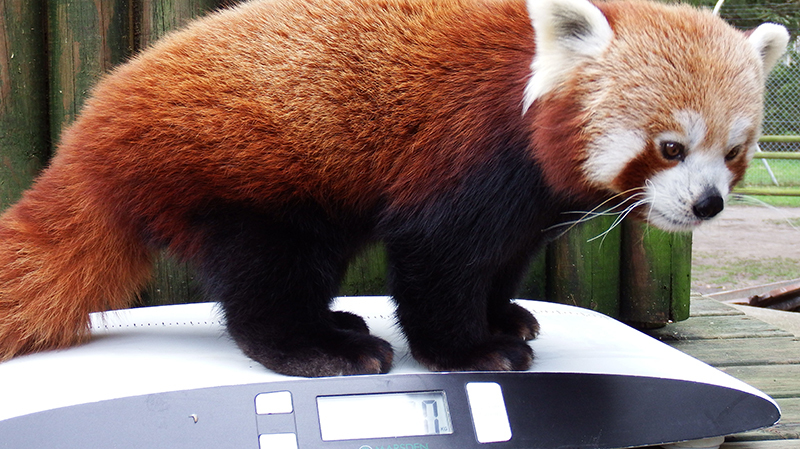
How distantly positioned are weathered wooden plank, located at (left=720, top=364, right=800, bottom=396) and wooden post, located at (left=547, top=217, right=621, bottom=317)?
0.55 meters

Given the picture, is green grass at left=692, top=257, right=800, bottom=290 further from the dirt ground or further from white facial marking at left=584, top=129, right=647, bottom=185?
white facial marking at left=584, top=129, right=647, bottom=185

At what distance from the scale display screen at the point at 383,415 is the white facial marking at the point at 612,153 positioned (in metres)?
0.47

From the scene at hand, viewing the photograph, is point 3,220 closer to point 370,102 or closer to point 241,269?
point 241,269

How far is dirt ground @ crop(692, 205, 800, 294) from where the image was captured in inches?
225

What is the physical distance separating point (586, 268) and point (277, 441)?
4.92 feet

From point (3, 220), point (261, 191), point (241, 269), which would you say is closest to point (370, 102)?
point (261, 191)

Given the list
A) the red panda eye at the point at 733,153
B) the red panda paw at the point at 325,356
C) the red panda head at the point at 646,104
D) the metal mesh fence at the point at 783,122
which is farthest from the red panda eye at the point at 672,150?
the metal mesh fence at the point at 783,122

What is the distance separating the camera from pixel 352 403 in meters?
1.15

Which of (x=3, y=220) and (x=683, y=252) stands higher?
(x=3, y=220)

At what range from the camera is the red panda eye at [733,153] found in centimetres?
124

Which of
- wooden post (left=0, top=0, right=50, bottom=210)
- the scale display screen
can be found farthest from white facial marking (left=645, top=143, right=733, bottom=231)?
wooden post (left=0, top=0, right=50, bottom=210)

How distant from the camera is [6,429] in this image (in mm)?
1015

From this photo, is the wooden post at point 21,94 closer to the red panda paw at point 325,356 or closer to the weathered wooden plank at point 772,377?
the red panda paw at point 325,356

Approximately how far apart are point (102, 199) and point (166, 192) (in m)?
0.13
